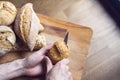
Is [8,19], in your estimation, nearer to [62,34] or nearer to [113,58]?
[62,34]

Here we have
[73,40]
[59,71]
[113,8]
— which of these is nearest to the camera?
[59,71]

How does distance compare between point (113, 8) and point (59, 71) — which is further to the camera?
point (113, 8)

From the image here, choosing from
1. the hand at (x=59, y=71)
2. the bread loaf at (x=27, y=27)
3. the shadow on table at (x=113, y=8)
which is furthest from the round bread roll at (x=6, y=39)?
the shadow on table at (x=113, y=8)

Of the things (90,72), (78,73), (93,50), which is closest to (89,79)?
Answer: (90,72)

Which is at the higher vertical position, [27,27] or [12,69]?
[27,27]

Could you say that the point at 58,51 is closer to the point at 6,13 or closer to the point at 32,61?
the point at 32,61

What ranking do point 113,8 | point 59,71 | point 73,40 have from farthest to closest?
point 113,8 → point 73,40 → point 59,71

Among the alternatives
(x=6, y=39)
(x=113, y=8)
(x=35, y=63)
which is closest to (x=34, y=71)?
(x=35, y=63)

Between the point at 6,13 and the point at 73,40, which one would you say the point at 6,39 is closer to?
the point at 6,13
